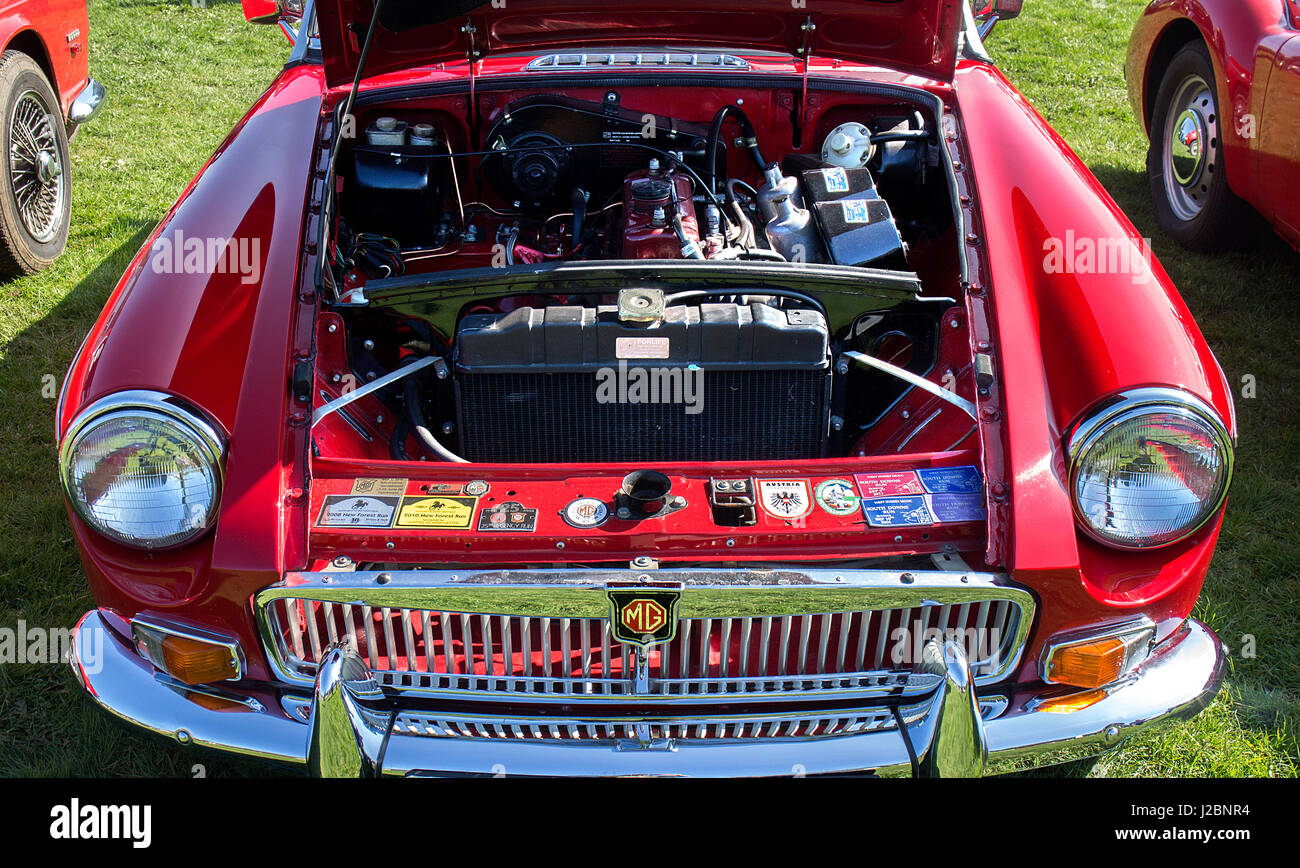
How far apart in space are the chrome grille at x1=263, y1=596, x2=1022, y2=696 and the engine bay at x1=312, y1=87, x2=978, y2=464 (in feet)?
1.30

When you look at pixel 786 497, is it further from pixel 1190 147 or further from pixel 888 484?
A: pixel 1190 147

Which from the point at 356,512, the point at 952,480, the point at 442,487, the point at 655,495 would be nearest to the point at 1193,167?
the point at 952,480

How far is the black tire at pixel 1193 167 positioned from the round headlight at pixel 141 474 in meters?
3.83

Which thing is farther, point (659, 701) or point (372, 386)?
point (372, 386)

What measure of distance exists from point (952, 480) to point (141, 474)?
Result: 1.49m

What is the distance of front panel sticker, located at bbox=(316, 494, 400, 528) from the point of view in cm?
179

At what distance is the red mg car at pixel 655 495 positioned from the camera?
1754 millimetres

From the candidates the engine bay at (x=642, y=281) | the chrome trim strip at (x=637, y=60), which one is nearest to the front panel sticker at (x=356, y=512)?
the engine bay at (x=642, y=281)

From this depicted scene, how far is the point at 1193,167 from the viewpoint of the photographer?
4.32 metres

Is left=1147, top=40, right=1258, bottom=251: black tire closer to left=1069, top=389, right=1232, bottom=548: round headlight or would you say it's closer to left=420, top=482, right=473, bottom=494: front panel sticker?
left=1069, top=389, right=1232, bottom=548: round headlight

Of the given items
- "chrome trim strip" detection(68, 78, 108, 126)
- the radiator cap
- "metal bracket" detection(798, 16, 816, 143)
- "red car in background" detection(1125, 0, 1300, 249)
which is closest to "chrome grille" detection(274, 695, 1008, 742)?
the radiator cap

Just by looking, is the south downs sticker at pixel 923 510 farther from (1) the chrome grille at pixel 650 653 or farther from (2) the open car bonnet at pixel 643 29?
(2) the open car bonnet at pixel 643 29
